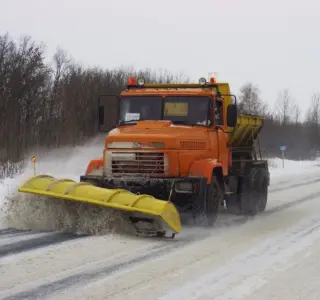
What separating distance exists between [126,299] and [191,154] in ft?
13.9

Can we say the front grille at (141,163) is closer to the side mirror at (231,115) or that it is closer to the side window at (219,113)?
the side window at (219,113)

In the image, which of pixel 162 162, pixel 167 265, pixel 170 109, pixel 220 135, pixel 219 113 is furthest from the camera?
pixel 219 113

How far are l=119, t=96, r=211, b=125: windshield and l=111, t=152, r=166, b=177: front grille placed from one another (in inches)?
40.4

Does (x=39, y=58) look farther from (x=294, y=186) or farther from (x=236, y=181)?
(x=236, y=181)

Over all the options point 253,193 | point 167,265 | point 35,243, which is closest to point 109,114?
point 35,243

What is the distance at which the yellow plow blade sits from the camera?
284 inches

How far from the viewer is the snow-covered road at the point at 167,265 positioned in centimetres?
502

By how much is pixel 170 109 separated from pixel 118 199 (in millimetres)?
2534

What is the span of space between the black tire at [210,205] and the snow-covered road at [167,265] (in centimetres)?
19

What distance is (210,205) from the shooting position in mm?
8789

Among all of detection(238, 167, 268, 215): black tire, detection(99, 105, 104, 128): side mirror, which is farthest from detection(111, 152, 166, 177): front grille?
detection(238, 167, 268, 215): black tire

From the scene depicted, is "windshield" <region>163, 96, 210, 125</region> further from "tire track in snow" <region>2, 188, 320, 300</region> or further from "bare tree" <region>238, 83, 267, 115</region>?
"bare tree" <region>238, 83, 267, 115</region>

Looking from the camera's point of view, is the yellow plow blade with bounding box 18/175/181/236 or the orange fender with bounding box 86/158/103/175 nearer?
the yellow plow blade with bounding box 18/175/181/236

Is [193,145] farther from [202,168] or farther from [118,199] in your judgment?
[118,199]
